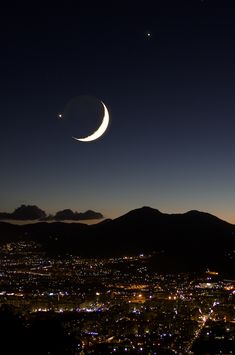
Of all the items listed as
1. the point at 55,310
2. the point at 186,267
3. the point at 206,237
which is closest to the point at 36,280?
the point at 55,310

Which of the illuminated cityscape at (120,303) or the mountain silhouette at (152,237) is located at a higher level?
the mountain silhouette at (152,237)

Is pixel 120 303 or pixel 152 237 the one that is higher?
pixel 152 237

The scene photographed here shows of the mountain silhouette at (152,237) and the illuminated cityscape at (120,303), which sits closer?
the illuminated cityscape at (120,303)

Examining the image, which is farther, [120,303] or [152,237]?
[152,237]
